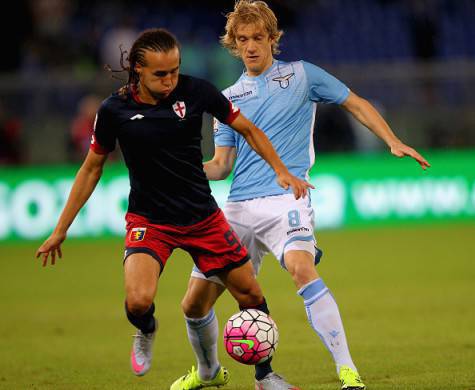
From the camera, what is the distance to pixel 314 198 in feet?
Answer: 52.3

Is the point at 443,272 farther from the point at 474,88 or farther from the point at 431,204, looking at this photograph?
the point at 474,88

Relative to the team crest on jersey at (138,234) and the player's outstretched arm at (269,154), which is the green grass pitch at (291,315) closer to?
the team crest on jersey at (138,234)

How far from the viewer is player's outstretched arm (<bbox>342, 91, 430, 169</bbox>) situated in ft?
21.0

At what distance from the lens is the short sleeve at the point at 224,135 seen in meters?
7.00

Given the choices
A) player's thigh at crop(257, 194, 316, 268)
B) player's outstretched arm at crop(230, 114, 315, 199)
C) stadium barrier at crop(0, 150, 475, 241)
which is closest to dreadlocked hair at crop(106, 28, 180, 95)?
player's outstretched arm at crop(230, 114, 315, 199)

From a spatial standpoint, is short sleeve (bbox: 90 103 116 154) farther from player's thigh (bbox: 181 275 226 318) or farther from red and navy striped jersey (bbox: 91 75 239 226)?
player's thigh (bbox: 181 275 226 318)

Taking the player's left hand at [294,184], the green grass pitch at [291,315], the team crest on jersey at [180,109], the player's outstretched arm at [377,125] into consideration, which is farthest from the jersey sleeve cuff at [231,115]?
the green grass pitch at [291,315]

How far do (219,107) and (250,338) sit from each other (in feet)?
4.56

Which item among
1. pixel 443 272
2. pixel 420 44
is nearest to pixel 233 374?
pixel 443 272

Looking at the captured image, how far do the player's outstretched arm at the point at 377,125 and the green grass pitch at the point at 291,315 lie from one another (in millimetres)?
1461

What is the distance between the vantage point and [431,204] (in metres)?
16.4

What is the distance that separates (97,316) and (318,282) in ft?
14.6

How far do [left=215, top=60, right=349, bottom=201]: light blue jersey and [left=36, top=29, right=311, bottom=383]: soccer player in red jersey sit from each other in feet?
1.67

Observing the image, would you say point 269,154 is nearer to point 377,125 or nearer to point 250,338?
point 377,125
